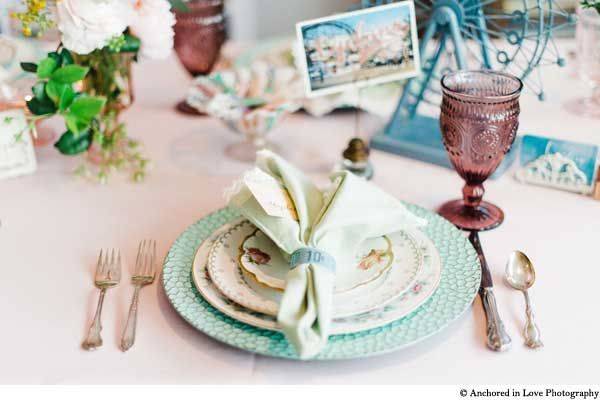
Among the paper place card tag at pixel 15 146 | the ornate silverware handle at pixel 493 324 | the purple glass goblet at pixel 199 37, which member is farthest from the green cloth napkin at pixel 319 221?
the purple glass goblet at pixel 199 37

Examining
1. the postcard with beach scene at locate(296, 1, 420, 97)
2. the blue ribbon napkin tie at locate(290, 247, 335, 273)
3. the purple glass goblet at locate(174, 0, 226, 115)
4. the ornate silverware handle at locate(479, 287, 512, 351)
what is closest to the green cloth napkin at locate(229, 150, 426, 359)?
the blue ribbon napkin tie at locate(290, 247, 335, 273)

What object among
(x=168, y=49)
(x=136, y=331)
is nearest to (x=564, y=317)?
(x=136, y=331)

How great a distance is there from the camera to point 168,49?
44.0 inches

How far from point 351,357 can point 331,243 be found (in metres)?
0.16

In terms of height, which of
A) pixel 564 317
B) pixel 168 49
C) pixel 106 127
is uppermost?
pixel 168 49

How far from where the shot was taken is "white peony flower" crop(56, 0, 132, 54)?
976 millimetres

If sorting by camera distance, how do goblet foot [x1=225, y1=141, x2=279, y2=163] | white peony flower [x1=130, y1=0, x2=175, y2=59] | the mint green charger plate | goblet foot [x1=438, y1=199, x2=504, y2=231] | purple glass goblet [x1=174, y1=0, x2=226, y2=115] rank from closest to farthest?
the mint green charger plate → goblet foot [x1=438, y1=199, x2=504, y2=231] → white peony flower [x1=130, y1=0, x2=175, y2=59] → goblet foot [x1=225, y1=141, x2=279, y2=163] → purple glass goblet [x1=174, y1=0, x2=226, y2=115]

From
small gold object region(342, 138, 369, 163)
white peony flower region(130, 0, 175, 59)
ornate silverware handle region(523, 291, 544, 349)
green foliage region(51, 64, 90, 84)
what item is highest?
white peony flower region(130, 0, 175, 59)

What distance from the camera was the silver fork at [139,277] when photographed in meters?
0.74

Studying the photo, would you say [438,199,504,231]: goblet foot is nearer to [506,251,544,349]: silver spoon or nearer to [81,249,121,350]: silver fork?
[506,251,544,349]: silver spoon

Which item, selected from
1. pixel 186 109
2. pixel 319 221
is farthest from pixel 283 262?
pixel 186 109

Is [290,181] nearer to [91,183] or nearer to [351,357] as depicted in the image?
[351,357]

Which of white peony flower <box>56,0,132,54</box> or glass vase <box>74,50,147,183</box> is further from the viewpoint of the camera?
glass vase <box>74,50,147,183</box>

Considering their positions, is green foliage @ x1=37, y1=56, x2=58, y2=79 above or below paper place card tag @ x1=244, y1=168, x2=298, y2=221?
above
